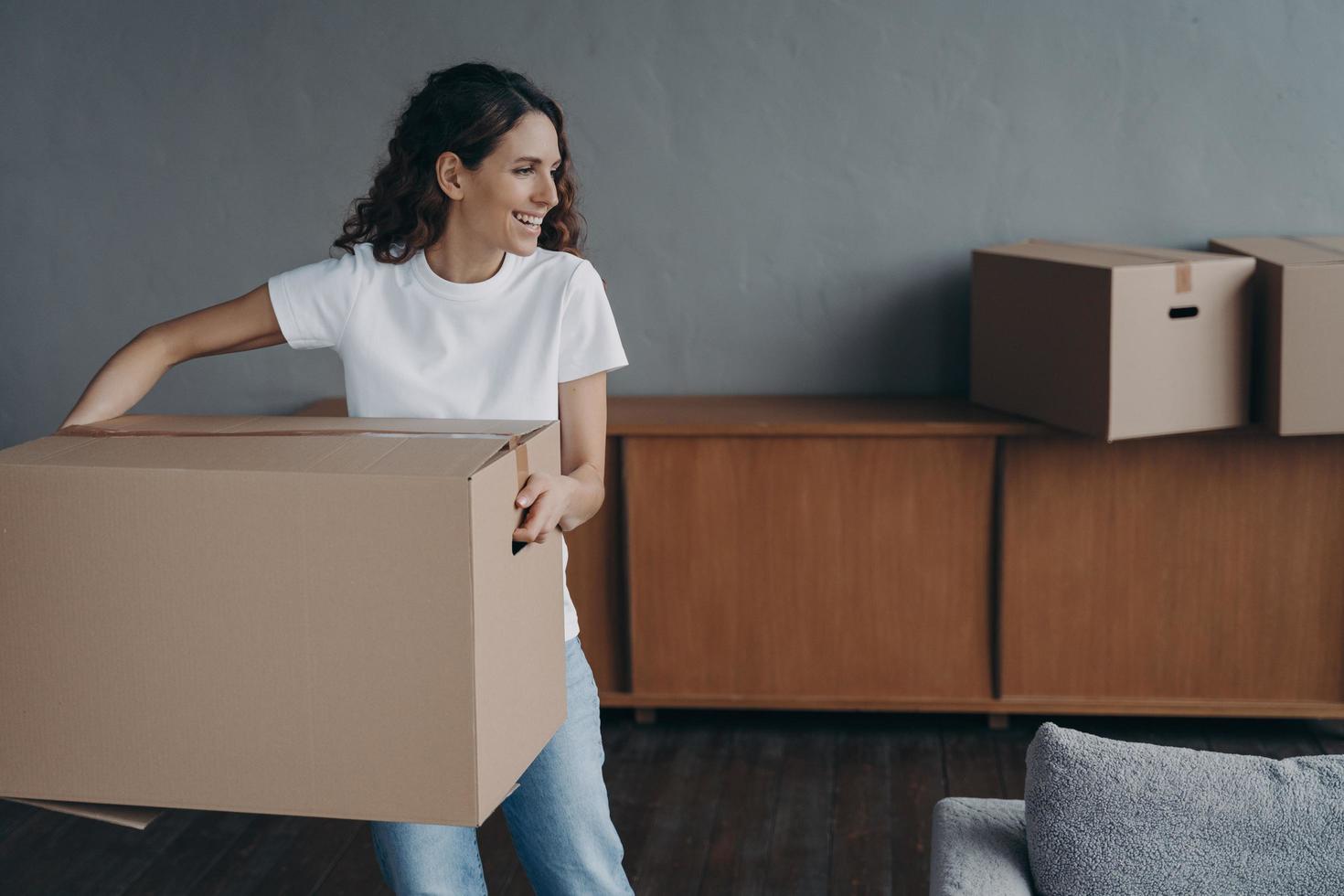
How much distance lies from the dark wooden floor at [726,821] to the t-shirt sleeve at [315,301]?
4.38 feet

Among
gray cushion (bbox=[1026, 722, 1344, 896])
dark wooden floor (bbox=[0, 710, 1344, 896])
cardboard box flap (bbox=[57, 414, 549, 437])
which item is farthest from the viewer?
dark wooden floor (bbox=[0, 710, 1344, 896])

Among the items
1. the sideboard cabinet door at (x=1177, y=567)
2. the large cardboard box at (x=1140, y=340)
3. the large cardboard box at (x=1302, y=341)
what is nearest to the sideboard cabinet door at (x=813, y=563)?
the sideboard cabinet door at (x=1177, y=567)

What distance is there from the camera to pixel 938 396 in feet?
10.6

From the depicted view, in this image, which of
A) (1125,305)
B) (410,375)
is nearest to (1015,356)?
(1125,305)

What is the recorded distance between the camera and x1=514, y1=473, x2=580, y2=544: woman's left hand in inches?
43.8

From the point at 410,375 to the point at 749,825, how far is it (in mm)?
1533

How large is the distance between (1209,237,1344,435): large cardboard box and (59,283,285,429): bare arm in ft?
6.38

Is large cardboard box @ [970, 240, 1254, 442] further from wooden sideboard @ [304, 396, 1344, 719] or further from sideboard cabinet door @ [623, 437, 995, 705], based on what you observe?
sideboard cabinet door @ [623, 437, 995, 705]

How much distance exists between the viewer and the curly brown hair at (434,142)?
150cm

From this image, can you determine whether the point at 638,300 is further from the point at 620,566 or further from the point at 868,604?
the point at 868,604

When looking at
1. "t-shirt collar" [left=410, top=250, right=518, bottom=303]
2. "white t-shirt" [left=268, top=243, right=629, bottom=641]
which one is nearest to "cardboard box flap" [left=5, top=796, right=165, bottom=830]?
"white t-shirt" [left=268, top=243, right=629, bottom=641]

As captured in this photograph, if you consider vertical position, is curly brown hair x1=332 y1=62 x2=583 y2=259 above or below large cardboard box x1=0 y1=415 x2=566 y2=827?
above

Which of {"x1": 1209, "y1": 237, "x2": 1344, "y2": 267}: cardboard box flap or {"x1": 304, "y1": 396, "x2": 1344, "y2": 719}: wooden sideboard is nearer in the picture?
{"x1": 1209, "y1": 237, "x2": 1344, "y2": 267}: cardboard box flap

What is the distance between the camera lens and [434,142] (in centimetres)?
154
